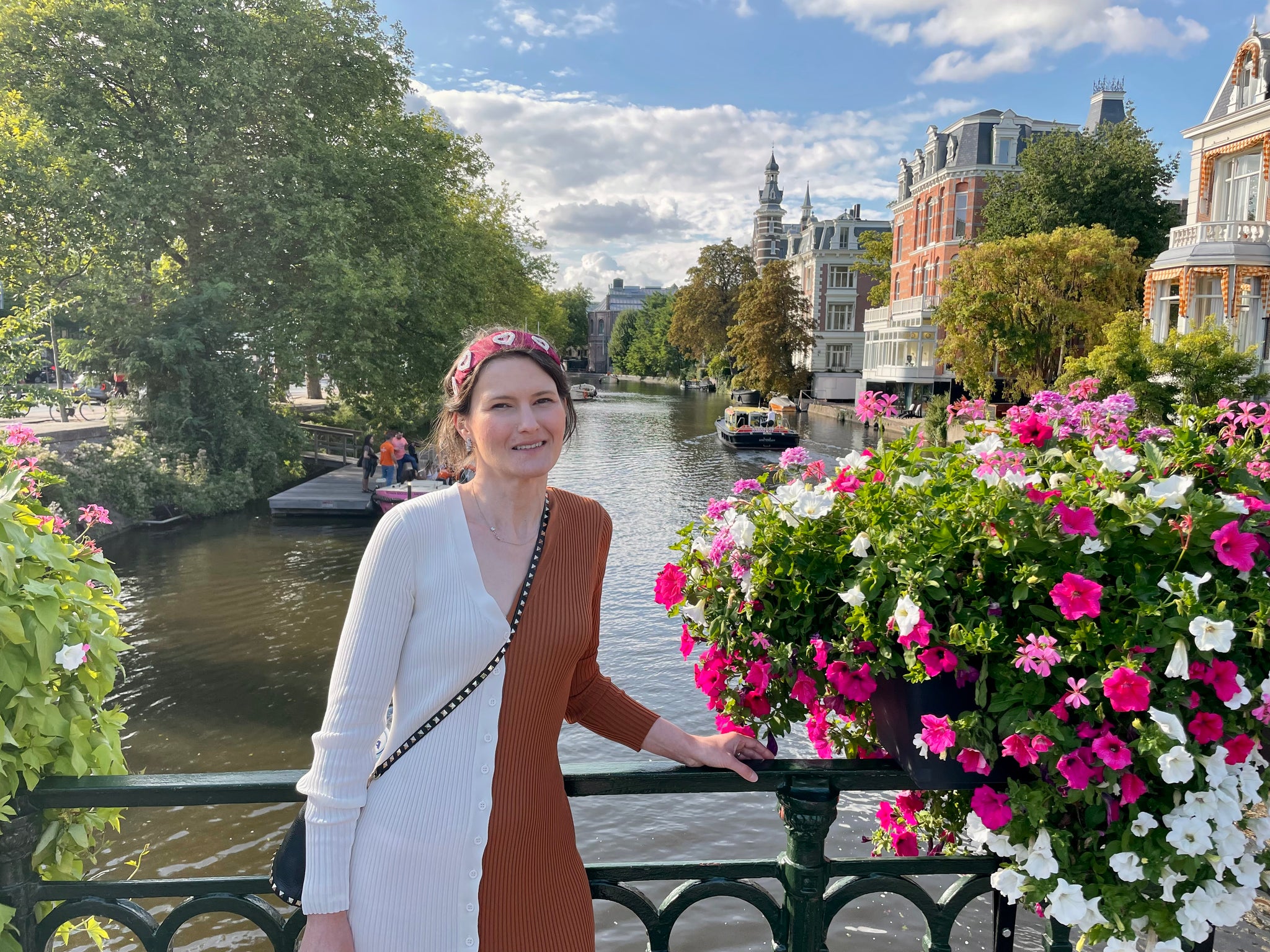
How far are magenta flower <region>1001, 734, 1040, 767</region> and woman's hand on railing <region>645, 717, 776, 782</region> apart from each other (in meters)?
0.50

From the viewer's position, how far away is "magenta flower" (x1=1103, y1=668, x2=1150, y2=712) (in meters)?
1.47

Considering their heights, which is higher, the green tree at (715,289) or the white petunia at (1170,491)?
the green tree at (715,289)

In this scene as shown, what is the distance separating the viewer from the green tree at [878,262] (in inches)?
2122

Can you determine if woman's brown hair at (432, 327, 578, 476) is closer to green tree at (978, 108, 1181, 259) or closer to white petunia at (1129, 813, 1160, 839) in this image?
white petunia at (1129, 813, 1160, 839)

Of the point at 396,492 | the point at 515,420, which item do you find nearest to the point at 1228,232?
the point at 396,492

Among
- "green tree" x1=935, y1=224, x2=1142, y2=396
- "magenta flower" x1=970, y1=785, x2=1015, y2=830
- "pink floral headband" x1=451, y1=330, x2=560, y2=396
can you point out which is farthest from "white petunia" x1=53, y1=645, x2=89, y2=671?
"green tree" x1=935, y1=224, x2=1142, y2=396

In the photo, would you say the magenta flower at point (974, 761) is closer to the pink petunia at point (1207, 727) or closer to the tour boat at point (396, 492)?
the pink petunia at point (1207, 727)

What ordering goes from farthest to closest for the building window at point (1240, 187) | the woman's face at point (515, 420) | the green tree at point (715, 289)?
1. the green tree at point (715, 289)
2. the building window at point (1240, 187)
3. the woman's face at point (515, 420)

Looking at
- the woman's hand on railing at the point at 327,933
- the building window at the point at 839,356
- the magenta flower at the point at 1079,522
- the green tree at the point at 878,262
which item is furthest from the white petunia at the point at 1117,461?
the building window at the point at 839,356

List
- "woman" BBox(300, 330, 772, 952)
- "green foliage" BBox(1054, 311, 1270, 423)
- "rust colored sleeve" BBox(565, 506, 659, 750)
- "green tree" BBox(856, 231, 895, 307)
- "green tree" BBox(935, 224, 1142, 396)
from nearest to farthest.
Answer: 1. "woman" BBox(300, 330, 772, 952)
2. "rust colored sleeve" BBox(565, 506, 659, 750)
3. "green foliage" BBox(1054, 311, 1270, 423)
4. "green tree" BBox(935, 224, 1142, 396)
5. "green tree" BBox(856, 231, 895, 307)

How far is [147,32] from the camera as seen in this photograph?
17844 millimetres

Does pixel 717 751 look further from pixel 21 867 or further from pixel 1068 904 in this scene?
pixel 21 867

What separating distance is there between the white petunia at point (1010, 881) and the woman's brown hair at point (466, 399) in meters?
1.23

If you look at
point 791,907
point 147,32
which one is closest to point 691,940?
point 791,907
